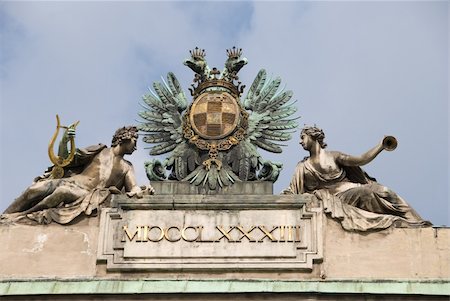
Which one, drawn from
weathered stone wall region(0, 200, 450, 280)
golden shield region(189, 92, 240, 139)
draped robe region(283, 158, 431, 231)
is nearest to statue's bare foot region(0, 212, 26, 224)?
weathered stone wall region(0, 200, 450, 280)

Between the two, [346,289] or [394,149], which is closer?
[346,289]

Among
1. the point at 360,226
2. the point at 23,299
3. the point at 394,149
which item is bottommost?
the point at 23,299

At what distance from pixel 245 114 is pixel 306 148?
4.39 ft

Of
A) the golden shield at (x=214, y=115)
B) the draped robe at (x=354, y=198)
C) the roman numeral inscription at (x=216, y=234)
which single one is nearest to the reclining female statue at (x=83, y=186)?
the roman numeral inscription at (x=216, y=234)

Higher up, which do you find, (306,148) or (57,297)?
(306,148)

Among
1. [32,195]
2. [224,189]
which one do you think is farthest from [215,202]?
[32,195]

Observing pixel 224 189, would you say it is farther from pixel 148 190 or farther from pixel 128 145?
→ pixel 128 145

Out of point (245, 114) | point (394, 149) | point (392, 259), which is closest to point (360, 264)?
point (392, 259)

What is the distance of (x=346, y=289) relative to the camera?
21.2 metres

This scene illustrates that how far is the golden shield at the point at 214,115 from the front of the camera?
23.4 metres

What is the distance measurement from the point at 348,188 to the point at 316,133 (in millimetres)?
1169

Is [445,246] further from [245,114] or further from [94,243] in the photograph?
[94,243]

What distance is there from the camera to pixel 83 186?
2283 cm

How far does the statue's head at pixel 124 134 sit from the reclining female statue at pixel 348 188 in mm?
2955
